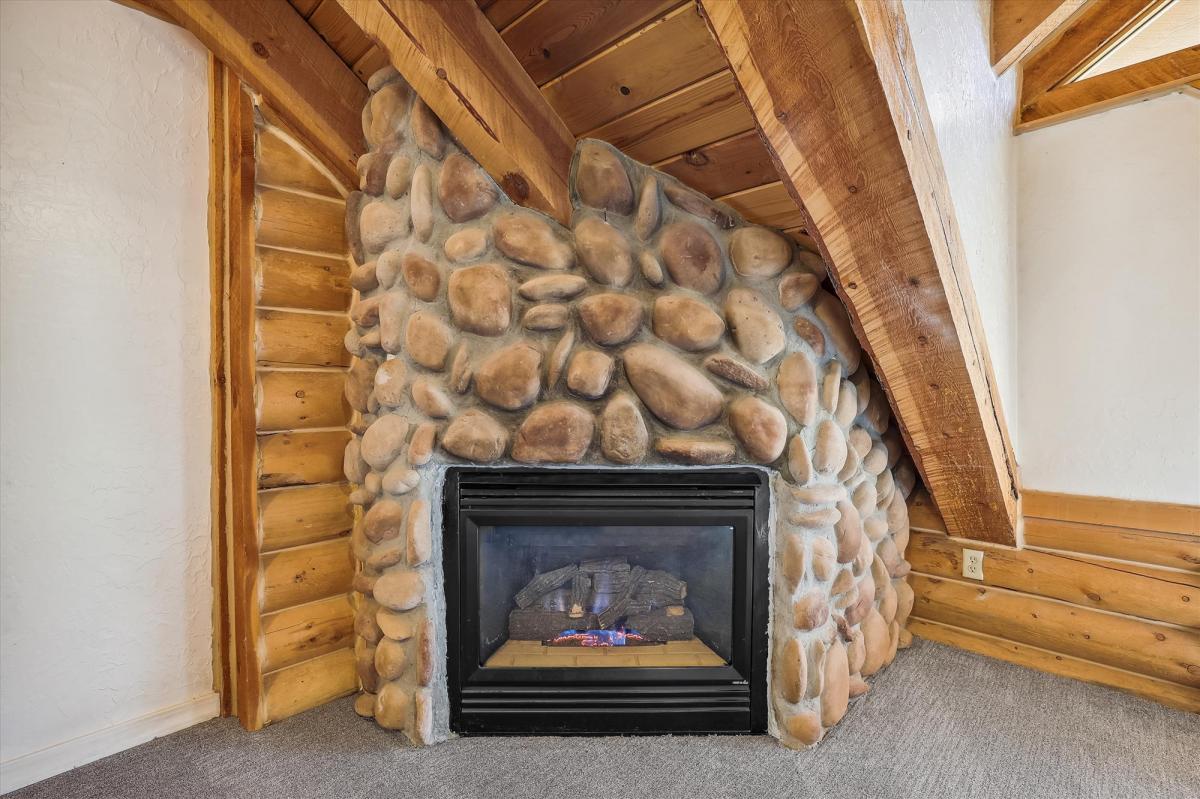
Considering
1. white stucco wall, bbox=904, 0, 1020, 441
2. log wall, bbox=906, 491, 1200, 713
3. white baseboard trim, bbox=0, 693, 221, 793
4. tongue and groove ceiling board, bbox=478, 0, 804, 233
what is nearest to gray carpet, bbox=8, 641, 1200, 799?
white baseboard trim, bbox=0, 693, 221, 793

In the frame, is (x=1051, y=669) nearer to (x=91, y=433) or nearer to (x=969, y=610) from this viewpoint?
(x=969, y=610)

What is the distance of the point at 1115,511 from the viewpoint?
197cm

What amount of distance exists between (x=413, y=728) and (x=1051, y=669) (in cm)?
206

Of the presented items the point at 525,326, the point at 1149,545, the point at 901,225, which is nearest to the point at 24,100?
the point at 525,326

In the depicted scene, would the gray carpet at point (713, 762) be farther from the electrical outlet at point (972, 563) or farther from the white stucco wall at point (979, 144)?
the white stucco wall at point (979, 144)

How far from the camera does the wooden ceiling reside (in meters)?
1.34

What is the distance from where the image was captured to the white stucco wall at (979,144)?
5.00 ft

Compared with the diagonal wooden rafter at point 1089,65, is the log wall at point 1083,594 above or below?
below

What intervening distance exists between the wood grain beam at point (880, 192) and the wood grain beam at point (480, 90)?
56cm

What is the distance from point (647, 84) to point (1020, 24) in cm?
114

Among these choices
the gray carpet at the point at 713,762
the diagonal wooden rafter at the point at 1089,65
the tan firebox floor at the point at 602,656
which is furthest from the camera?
the diagonal wooden rafter at the point at 1089,65

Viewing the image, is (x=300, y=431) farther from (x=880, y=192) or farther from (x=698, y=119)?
(x=880, y=192)

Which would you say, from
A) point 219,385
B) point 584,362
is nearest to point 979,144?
point 584,362

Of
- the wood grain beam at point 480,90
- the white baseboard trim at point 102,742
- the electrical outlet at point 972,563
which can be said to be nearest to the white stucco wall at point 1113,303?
the electrical outlet at point 972,563
